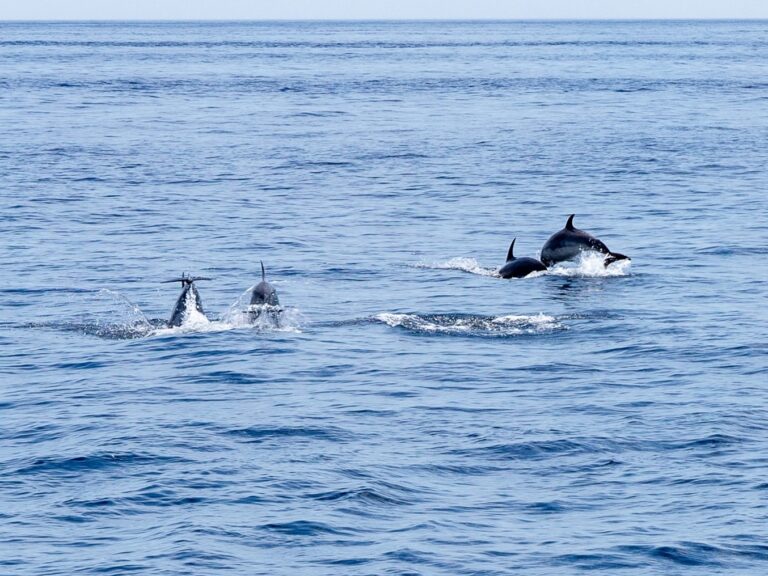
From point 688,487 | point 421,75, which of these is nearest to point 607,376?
point 688,487

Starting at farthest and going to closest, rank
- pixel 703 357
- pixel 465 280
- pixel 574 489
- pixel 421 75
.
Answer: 1. pixel 421 75
2. pixel 465 280
3. pixel 703 357
4. pixel 574 489

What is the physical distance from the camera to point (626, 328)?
90.1ft

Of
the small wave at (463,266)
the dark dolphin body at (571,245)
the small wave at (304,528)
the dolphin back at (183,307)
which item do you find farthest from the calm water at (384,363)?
the dark dolphin body at (571,245)

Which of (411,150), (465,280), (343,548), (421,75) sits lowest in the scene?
(343,548)

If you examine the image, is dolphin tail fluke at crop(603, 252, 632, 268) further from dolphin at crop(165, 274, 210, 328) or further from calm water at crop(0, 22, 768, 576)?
dolphin at crop(165, 274, 210, 328)

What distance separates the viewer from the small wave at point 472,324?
27.2 metres

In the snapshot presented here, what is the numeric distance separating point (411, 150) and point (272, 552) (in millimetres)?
43724

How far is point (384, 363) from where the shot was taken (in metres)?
25.0

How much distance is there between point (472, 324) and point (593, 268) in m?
6.42

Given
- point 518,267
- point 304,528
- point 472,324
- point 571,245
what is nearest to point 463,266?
point 518,267

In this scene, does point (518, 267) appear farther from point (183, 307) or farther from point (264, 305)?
point (183, 307)

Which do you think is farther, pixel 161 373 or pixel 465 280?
pixel 465 280

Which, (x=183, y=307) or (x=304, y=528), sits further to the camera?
(x=183, y=307)

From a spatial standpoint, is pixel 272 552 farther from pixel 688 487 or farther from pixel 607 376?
pixel 607 376
